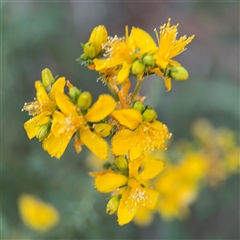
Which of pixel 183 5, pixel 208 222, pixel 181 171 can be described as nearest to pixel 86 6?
pixel 183 5

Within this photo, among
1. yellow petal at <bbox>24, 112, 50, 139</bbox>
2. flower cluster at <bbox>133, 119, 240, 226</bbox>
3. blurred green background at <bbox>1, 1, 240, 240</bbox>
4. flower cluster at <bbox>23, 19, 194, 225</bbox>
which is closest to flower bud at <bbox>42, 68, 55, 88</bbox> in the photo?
flower cluster at <bbox>23, 19, 194, 225</bbox>

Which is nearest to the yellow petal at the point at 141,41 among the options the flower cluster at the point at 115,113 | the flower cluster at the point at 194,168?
the flower cluster at the point at 115,113

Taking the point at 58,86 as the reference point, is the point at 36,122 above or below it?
below

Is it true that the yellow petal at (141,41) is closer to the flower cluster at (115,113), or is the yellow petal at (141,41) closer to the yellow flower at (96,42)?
the flower cluster at (115,113)

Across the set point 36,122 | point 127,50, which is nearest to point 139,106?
point 127,50

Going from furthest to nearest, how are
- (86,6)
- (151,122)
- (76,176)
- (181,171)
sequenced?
(86,6)
(76,176)
(181,171)
(151,122)

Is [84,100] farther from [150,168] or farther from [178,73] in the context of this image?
[150,168]

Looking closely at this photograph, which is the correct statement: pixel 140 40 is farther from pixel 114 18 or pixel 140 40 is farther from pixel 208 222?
pixel 208 222
